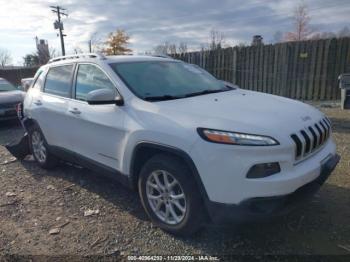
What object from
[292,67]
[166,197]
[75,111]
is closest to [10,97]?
[75,111]

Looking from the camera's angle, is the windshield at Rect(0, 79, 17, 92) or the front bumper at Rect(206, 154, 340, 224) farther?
the windshield at Rect(0, 79, 17, 92)

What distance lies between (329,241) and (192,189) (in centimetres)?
137

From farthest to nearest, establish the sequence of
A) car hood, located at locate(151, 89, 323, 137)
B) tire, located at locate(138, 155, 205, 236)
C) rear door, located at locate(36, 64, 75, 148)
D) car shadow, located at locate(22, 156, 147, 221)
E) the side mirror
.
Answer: rear door, located at locate(36, 64, 75, 148) < car shadow, located at locate(22, 156, 147, 221) < the side mirror < tire, located at locate(138, 155, 205, 236) < car hood, located at locate(151, 89, 323, 137)

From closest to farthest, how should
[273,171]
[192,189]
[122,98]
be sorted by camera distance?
1. [273,171]
2. [192,189]
3. [122,98]

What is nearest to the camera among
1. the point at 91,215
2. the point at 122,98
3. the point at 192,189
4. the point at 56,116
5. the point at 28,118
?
the point at 192,189

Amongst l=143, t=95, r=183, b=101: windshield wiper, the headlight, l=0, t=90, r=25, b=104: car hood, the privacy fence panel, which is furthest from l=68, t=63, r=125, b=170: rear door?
the privacy fence panel

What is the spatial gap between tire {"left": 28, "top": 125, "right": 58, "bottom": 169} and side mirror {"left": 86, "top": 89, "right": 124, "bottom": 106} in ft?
6.82

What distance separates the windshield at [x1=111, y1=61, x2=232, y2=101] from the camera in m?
3.70

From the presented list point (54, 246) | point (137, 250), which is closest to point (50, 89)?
point (54, 246)

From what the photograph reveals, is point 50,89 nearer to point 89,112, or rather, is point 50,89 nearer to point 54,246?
point 89,112

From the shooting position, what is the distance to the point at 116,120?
11.9ft

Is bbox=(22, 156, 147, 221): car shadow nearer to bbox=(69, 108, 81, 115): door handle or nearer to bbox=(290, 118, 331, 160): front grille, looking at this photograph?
bbox=(69, 108, 81, 115): door handle

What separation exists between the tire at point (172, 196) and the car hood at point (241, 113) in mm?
438

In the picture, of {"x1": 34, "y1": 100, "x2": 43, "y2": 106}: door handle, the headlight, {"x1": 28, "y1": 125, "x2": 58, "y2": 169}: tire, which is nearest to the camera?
the headlight
